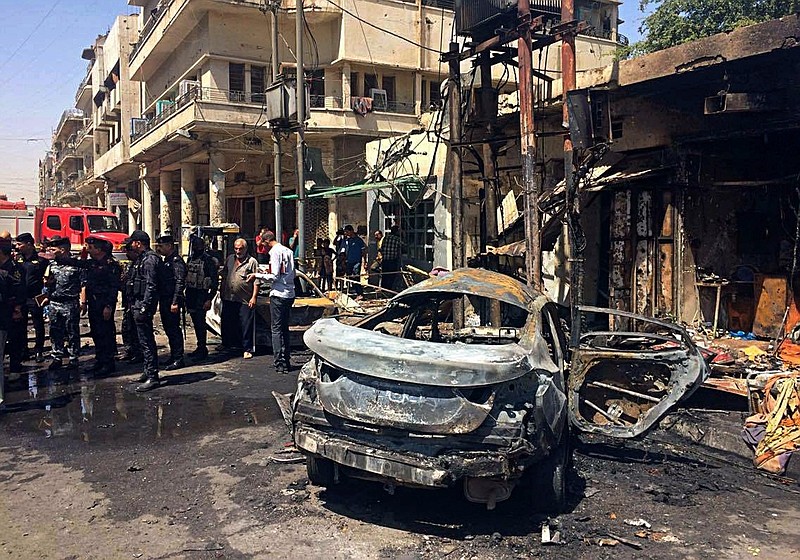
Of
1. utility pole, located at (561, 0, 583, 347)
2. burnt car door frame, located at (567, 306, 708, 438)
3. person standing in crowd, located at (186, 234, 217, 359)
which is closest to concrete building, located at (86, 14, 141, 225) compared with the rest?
person standing in crowd, located at (186, 234, 217, 359)

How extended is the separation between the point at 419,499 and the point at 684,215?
681 cm

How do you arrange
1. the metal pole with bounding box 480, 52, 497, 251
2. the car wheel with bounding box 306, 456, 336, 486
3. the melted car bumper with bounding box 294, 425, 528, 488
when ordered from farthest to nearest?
the metal pole with bounding box 480, 52, 497, 251
the car wheel with bounding box 306, 456, 336, 486
the melted car bumper with bounding box 294, 425, 528, 488

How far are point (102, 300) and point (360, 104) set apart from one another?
1429 centimetres

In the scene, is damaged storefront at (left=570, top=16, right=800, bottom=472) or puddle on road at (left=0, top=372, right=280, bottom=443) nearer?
puddle on road at (left=0, top=372, right=280, bottom=443)

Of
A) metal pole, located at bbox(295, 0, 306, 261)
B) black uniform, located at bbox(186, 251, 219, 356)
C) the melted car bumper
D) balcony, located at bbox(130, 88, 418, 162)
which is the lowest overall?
the melted car bumper

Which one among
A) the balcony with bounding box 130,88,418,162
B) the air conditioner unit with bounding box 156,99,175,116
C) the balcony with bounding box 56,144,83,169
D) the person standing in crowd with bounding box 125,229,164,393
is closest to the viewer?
the person standing in crowd with bounding box 125,229,164,393

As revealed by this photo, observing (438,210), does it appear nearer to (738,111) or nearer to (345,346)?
(738,111)

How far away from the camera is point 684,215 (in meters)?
9.59

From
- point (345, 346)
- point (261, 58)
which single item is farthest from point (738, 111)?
point (261, 58)

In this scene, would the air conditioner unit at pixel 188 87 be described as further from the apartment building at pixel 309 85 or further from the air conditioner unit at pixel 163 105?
the air conditioner unit at pixel 163 105

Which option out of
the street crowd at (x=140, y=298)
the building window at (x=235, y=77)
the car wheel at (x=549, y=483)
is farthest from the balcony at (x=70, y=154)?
the car wheel at (x=549, y=483)

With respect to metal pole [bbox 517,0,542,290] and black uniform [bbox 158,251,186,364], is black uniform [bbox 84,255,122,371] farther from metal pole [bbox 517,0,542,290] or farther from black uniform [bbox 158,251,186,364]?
metal pole [bbox 517,0,542,290]

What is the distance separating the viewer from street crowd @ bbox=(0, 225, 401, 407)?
824 cm

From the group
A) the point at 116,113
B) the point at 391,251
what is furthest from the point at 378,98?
the point at 116,113
